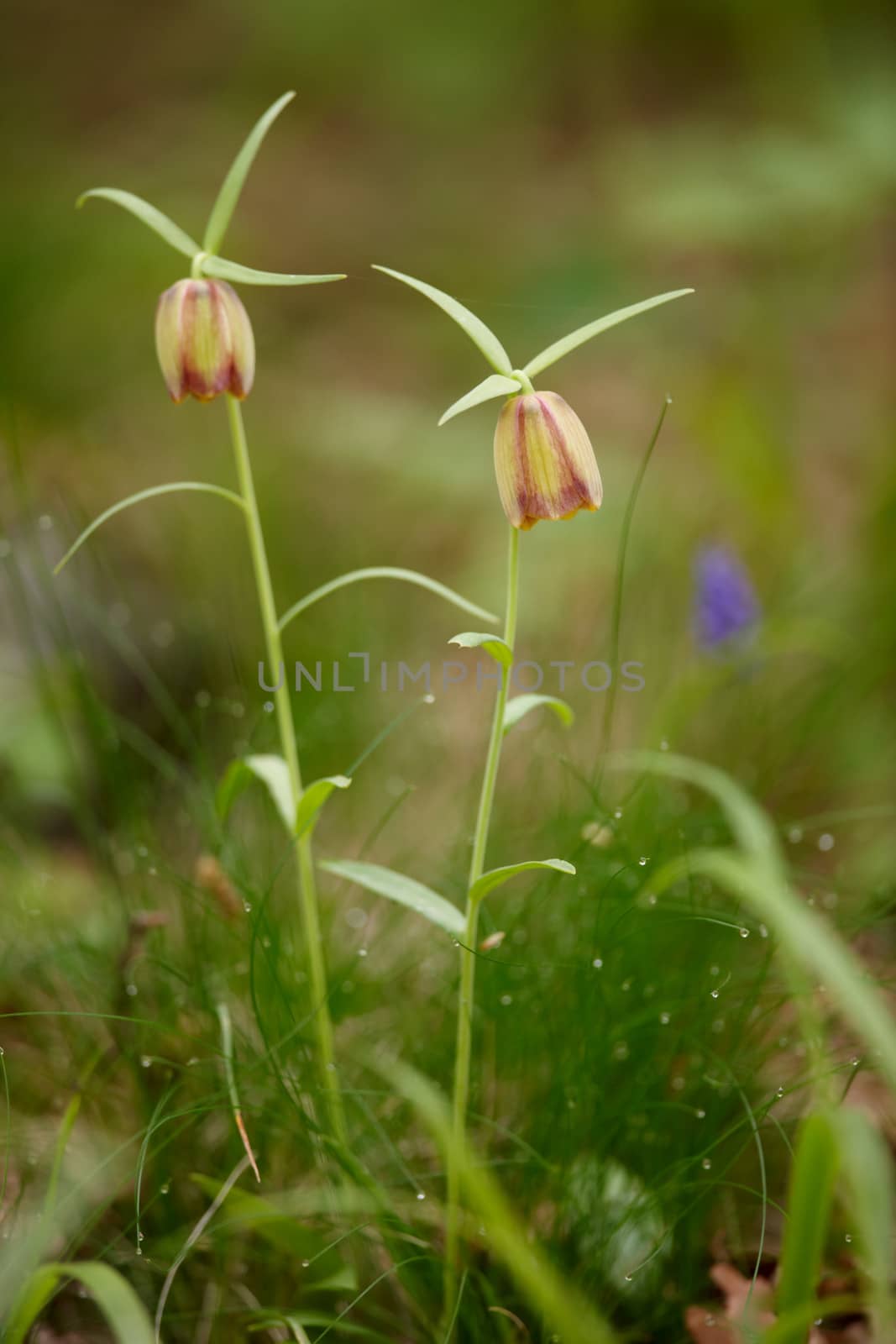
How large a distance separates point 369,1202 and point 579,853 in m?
0.30

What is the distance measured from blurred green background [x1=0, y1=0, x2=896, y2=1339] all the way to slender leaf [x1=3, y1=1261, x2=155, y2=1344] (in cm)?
23

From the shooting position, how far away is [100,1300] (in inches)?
21.9

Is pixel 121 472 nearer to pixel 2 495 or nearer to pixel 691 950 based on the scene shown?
pixel 2 495

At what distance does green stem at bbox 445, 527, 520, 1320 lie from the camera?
64 centimetres

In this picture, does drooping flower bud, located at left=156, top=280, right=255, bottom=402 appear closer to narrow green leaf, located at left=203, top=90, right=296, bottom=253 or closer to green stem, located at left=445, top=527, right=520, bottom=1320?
narrow green leaf, located at left=203, top=90, right=296, bottom=253

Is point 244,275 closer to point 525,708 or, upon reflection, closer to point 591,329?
point 591,329

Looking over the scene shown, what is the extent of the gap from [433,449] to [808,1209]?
6.13 feet

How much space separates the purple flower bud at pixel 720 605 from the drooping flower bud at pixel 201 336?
811 millimetres

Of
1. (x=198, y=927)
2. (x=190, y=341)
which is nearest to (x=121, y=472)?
(x=198, y=927)

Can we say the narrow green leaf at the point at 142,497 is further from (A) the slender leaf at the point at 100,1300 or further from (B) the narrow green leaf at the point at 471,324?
(A) the slender leaf at the point at 100,1300

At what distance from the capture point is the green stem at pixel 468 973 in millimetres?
637

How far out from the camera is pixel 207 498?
6.38 feet

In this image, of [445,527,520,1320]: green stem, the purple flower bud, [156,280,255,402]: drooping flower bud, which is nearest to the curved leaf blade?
[445,527,520,1320]: green stem

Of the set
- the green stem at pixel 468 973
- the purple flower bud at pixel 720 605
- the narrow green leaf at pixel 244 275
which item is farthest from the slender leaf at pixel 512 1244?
the purple flower bud at pixel 720 605
